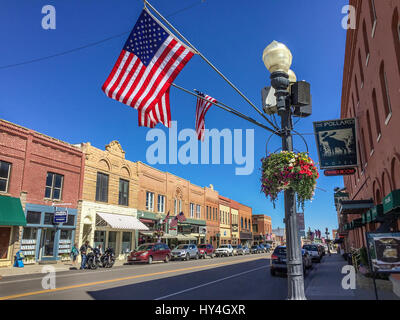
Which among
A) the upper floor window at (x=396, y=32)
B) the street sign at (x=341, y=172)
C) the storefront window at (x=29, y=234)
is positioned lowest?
the storefront window at (x=29, y=234)

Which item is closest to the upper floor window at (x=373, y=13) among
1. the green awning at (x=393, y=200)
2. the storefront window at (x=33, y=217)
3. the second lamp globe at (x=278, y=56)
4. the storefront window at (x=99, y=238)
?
the green awning at (x=393, y=200)

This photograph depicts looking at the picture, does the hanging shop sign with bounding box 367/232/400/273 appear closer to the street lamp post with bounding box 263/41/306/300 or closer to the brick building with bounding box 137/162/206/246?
the street lamp post with bounding box 263/41/306/300

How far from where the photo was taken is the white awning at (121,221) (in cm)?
2793

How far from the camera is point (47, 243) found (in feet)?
77.5

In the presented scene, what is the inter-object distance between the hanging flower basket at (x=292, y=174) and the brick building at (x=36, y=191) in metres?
18.5

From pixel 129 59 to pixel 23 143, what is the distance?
727 inches

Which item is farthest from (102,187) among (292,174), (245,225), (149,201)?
(245,225)

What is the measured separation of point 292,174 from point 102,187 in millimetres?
26279

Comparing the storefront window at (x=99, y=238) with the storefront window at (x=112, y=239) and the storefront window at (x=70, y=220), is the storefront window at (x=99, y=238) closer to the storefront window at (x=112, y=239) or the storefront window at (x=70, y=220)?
the storefront window at (x=112, y=239)

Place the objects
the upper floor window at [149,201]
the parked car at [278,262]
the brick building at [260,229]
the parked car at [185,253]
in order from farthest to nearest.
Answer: the brick building at [260,229] < the upper floor window at [149,201] < the parked car at [185,253] < the parked car at [278,262]

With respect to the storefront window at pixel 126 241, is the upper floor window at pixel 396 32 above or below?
above

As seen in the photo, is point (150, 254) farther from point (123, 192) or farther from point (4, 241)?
point (4, 241)

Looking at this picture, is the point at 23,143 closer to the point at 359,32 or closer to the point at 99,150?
the point at 99,150

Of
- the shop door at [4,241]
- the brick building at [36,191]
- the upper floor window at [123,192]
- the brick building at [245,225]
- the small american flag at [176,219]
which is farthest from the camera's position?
the brick building at [245,225]
